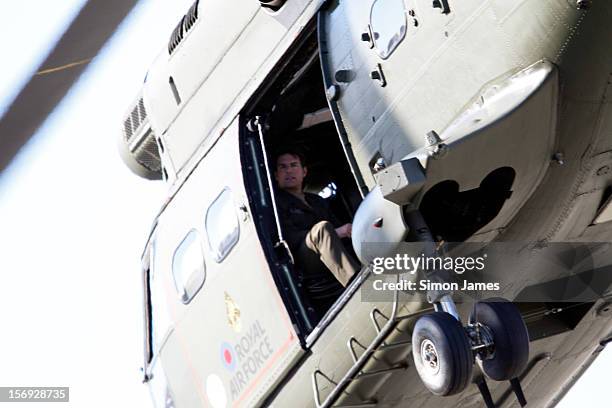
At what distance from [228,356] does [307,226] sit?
3.82 ft

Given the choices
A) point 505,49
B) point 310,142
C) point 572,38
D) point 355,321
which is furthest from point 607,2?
point 310,142

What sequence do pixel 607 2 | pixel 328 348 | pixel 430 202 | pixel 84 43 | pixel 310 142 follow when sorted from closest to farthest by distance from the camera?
pixel 84 43, pixel 607 2, pixel 430 202, pixel 328 348, pixel 310 142

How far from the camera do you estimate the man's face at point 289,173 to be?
726 cm

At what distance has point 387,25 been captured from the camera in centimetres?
596

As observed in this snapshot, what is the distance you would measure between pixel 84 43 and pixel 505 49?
3.84 m

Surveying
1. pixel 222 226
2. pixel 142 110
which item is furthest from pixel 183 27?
pixel 222 226

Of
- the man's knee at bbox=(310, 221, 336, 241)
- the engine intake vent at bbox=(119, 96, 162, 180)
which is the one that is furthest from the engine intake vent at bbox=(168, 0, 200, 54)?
the man's knee at bbox=(310, 221, 336, 241)

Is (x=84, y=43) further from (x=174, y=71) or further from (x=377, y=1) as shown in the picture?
(x=174, y=71)

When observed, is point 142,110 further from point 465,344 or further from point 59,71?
point 59,71

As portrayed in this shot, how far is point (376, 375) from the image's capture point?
6.11 metres

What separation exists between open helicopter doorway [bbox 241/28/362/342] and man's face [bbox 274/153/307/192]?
0.08 meters

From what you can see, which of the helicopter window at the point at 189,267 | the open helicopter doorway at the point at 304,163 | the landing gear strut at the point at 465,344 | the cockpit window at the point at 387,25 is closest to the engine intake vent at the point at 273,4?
the open helicopter doorway at the point at 304,163

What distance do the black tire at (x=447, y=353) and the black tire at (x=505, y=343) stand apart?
0.17m

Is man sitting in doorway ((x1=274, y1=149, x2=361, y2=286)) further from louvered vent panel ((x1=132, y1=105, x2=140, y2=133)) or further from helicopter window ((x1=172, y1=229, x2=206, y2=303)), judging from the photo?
louvered vent panel ((x1=132, y1=105, x2=140, y2=133))
